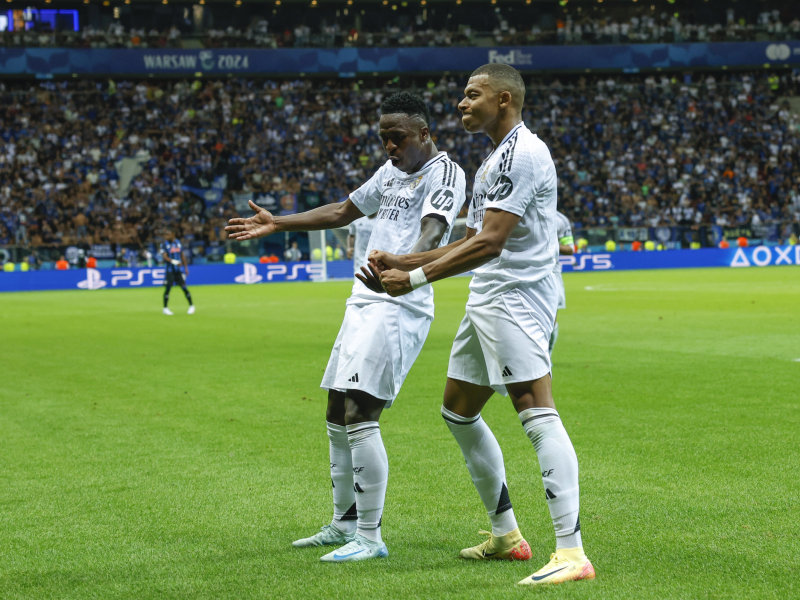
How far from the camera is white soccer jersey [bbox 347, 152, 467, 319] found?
177 inches

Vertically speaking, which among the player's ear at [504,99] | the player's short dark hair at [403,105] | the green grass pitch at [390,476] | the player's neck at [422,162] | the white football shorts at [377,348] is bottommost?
the green grass pitch at [390,476]

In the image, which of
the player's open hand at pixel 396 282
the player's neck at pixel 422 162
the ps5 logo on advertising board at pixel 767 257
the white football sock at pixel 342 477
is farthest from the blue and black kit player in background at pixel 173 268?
the ps5 logo on advertising board at pixel 767 257

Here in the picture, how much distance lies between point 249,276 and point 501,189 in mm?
33206

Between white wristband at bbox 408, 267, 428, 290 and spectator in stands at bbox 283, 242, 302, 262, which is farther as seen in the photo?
spectator in stands at bbox 283, 242, 302, 262

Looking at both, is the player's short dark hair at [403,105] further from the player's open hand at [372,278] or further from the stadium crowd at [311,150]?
the stadium crowd at [311,150]

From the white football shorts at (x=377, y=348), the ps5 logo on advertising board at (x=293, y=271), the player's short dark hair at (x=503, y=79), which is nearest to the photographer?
the player's short dark hair at (x=503, y=79)

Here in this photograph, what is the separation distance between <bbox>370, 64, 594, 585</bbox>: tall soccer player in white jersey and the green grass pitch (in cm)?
27

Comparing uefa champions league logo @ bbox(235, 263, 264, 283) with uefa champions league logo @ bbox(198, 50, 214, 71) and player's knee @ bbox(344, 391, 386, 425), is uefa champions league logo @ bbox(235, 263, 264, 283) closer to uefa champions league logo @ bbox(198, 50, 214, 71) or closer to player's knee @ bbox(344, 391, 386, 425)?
uefa champions league logo @ bbox(198, 50, 214, 71)

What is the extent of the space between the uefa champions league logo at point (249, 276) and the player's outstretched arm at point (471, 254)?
33.0m

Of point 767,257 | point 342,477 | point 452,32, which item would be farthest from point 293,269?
point 342,477

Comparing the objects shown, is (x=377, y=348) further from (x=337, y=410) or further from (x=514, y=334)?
(x=514, y=334)

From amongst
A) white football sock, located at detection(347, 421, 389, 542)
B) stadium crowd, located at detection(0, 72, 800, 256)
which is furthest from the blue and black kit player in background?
white football sock, located at detection(347, 421, 389, 542)

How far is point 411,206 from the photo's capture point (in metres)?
4.71

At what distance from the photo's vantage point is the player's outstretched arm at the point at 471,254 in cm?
388
